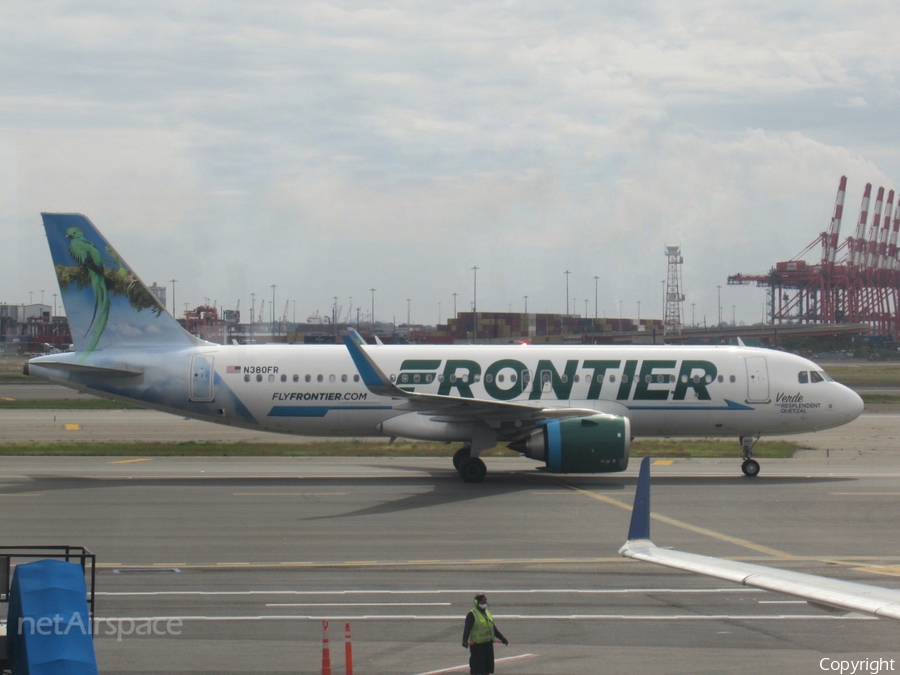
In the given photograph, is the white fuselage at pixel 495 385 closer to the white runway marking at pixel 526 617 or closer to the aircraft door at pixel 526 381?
the aircraft door at pixel 526 381

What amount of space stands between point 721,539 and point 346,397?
12838 millimetres

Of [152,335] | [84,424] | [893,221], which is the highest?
[893,221]

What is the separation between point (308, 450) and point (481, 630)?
83.3 feet

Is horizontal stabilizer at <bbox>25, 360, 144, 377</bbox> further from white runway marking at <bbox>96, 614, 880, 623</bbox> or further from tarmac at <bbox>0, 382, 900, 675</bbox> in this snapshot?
white runway marking at <bbox>96, 614, 880, 623</bbox>

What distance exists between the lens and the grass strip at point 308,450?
32.8m

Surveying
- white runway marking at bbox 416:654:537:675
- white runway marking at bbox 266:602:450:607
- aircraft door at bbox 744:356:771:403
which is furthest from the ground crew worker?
aircraft door at bbox 744:356:771:403

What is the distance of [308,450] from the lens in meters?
34.1

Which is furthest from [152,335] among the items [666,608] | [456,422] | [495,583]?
[666,608]

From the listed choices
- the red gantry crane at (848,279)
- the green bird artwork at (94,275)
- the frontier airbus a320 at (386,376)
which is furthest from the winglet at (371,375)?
the red gantry crane at (848,279)

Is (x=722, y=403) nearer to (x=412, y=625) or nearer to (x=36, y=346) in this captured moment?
(x=412, y=625)

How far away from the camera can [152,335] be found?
92.5 feet

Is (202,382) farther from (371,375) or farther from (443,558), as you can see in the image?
(443,558)

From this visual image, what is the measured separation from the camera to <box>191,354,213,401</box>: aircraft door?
27453 mm

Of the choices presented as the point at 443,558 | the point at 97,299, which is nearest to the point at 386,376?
the point at 97,299
